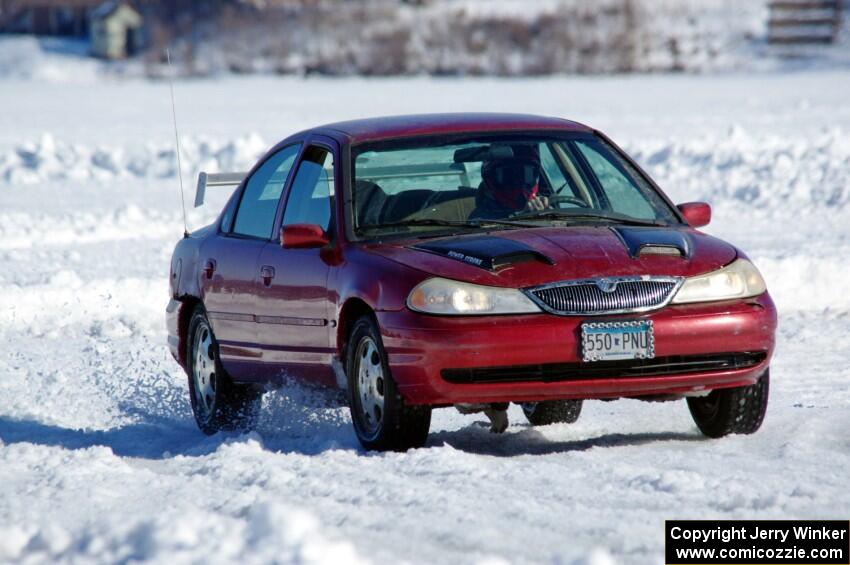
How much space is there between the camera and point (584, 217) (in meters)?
7.50

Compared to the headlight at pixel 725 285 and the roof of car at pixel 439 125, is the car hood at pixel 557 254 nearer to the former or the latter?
the headlight at pixel 725 285

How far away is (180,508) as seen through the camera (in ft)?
19.0

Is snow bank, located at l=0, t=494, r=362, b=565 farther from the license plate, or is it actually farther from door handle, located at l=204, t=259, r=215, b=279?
door handle, located at l=204, t=259, r=215, b=279

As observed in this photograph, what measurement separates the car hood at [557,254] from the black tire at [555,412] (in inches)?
53.9

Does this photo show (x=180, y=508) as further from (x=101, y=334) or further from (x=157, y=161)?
(x=157, y=161)

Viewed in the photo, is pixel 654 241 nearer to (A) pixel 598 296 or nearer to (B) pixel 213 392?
(A) pixel 598 296

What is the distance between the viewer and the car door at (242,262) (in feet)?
27.1

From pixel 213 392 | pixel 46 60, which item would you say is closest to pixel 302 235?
pixel 213 392

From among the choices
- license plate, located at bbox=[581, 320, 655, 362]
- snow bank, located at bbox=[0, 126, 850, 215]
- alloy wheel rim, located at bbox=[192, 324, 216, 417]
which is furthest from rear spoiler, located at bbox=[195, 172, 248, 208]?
snow bank, located at bbox=[0, 126, 850, 215]

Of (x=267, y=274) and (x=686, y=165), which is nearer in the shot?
(x=267, y=274)

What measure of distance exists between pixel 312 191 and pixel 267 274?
1.48 feet

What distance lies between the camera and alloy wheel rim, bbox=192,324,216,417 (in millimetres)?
8820

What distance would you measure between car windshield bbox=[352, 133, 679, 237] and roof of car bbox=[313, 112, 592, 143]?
5 centimetres

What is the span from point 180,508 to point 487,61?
53176 mm
